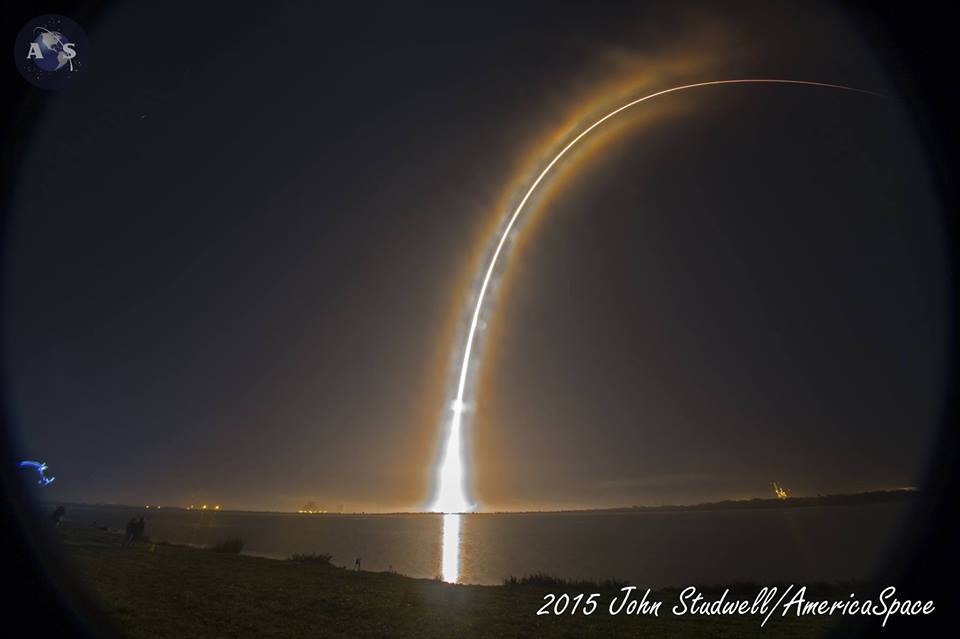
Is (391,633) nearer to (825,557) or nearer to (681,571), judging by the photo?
(681,571)

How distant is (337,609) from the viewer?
1290 centimetres

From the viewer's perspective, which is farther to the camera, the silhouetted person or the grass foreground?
the silhouetted person

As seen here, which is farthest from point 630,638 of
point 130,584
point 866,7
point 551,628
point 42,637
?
point 130,584

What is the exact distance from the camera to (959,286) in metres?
6.29

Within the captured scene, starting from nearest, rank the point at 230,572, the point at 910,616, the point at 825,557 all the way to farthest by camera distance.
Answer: the point at 910,616 → the point at 230,572 → the point at 825,557

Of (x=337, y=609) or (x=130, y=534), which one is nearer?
(x=337, y=609)

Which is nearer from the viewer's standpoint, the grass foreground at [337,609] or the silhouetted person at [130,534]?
the grass foreground at [337,609]

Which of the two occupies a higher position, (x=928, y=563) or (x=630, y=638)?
(x=928, y=563)

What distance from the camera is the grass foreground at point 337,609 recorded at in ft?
34.9

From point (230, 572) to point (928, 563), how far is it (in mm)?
22421

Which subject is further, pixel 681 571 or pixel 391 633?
pixel 681 571

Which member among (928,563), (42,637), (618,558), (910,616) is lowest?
(42,637)

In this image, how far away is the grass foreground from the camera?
1063 cm

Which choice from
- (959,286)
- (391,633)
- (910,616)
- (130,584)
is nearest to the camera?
(910,616)
